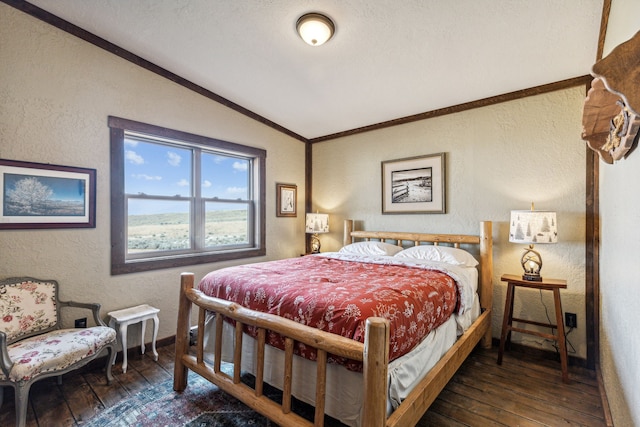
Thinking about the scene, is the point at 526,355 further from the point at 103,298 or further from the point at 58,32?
the point at 58,32

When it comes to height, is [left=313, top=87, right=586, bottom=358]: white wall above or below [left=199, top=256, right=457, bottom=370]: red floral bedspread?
above

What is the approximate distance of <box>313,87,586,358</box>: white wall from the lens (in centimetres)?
259

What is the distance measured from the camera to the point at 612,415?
68.1 inches

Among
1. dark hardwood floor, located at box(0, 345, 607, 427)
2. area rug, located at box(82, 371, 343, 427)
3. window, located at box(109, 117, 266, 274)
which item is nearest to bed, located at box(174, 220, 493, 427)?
area rug, located at box(82, 371, 343, 427)

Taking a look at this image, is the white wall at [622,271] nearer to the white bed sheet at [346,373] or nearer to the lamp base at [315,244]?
the white bed sheet at [346,373]

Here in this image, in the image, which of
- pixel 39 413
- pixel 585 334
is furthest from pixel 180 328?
pixel 585 334

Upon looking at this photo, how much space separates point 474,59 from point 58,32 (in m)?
3.43

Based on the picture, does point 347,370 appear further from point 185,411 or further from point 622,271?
point 622,271

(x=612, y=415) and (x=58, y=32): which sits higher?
(x=58, y=32)

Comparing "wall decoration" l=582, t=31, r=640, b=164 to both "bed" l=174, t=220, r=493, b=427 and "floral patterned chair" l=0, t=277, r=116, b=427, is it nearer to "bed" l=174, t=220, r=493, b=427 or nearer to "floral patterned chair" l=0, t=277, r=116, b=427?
"bed" l=174, t=220, r=493, b=427

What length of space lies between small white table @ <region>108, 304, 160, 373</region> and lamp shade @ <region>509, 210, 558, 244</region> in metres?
3.28

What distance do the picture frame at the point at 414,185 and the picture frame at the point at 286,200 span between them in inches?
53.3

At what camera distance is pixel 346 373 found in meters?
1.47

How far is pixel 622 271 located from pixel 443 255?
1467mm
